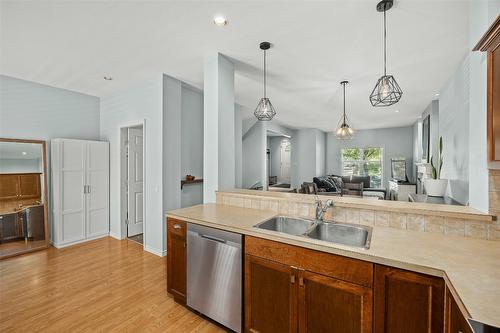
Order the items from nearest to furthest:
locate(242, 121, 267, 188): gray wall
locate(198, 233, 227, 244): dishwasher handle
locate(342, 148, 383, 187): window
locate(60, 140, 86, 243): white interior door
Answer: locate(198, 233, 227, 244): dishwasher handle < locate(60, 140, 86, 243): white interior door < locate(242, 121, 267, 188): gray wall < locate(342, 148, 383, 187): window

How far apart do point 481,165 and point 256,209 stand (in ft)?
5.83

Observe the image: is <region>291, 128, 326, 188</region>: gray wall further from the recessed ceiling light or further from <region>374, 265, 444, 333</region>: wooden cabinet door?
<region>374, 265, 444, 333</region>: wooden cabinet door

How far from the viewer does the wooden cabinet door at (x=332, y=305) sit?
128 centimetres

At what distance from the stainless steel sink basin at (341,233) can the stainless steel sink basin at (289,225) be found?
10cm

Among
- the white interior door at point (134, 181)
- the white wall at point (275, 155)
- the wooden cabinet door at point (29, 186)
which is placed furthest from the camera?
the white wall at point (275, 155)

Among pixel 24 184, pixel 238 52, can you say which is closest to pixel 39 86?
pixel 24 184

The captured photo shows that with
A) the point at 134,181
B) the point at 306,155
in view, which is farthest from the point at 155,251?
the point at 306,155

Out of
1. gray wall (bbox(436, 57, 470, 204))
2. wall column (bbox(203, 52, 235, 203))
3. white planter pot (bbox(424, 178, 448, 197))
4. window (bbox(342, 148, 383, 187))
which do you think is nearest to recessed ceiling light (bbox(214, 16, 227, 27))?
wall column (bbox(203, 52, 235, 203))

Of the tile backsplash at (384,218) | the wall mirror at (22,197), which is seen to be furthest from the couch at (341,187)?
the wall mirror at (22,197)

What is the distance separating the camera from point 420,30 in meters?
2.26

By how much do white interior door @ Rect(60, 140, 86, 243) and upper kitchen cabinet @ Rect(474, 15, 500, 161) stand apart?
16.3 ft

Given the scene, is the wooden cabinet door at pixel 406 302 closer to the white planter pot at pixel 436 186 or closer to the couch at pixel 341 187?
the white planter pot at pixel 436 186

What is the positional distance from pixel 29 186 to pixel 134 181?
150 cm

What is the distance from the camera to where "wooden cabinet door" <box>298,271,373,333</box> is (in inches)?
50.5
